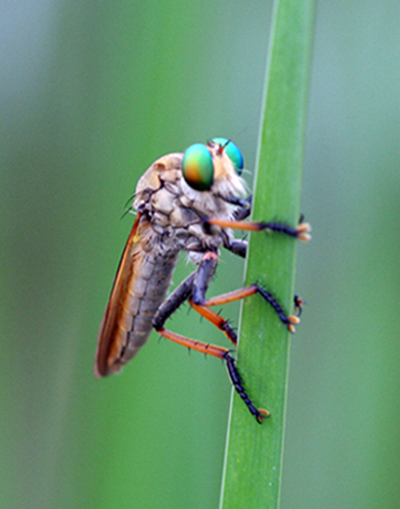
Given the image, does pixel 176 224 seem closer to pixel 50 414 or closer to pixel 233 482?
pixel 50 414

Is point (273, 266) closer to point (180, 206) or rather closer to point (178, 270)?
point (180, 206)

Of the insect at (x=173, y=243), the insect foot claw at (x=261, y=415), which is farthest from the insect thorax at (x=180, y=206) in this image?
the insect foot claw at (x=261, y=415)

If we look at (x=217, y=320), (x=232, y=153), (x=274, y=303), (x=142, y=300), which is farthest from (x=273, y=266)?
(x=142, y=300)

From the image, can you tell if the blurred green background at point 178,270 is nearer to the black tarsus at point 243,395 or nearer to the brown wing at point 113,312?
the brown wing at point 113,312

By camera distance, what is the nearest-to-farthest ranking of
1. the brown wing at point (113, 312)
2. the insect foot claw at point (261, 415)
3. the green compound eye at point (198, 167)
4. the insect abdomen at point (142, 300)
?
1. the insect foot claw at point (261, 415)
2. the green compound eye at point (198, 167)
3. the brown wing at point (113, 312)
4. the insect abdomen at point (142, 300)

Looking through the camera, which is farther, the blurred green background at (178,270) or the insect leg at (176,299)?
the insect leg at (176,299)

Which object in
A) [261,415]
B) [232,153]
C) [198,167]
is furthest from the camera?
[232,153]
